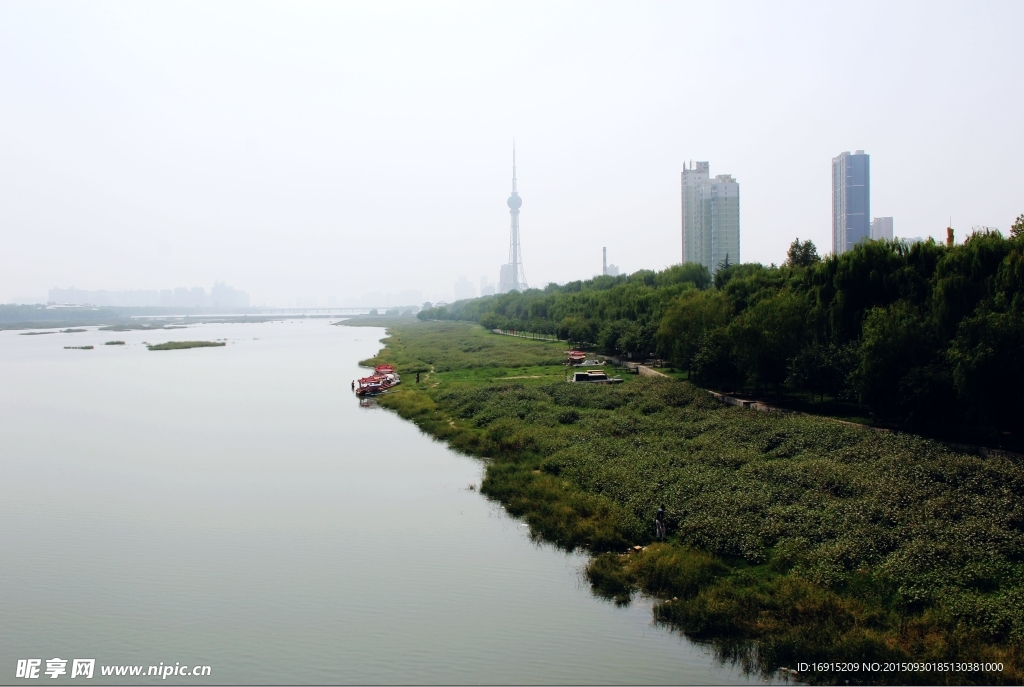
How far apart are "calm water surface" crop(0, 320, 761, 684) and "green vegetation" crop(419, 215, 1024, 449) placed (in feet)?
30.1

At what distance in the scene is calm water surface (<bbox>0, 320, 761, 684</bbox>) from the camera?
811 centimetres

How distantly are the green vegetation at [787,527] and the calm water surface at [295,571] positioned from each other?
0.65 meters

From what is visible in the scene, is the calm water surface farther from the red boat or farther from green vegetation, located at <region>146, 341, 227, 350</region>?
green vegetation, located at <region>146, 341, 227, 350</region>

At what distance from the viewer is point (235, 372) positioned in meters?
40.5

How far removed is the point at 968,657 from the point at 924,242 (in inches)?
648

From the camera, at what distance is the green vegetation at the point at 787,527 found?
25.3ft

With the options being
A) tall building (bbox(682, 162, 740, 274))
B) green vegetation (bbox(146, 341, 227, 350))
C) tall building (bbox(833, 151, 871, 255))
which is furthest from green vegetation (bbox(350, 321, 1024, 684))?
tall building (bbox(833, 151, 871, 255))

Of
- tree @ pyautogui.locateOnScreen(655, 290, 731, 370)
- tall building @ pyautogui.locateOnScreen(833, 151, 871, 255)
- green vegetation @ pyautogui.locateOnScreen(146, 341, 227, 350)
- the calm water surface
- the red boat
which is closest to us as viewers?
the calm water surface

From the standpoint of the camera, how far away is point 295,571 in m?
10.6

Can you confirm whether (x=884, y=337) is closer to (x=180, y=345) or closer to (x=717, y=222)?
(x=180, y=345)

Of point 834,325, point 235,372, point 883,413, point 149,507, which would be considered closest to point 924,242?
point 834,325

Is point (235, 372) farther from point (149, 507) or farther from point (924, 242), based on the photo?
point (924, 242)

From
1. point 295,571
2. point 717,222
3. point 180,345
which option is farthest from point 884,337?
point 717,222

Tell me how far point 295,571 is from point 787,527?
22.7 feet
